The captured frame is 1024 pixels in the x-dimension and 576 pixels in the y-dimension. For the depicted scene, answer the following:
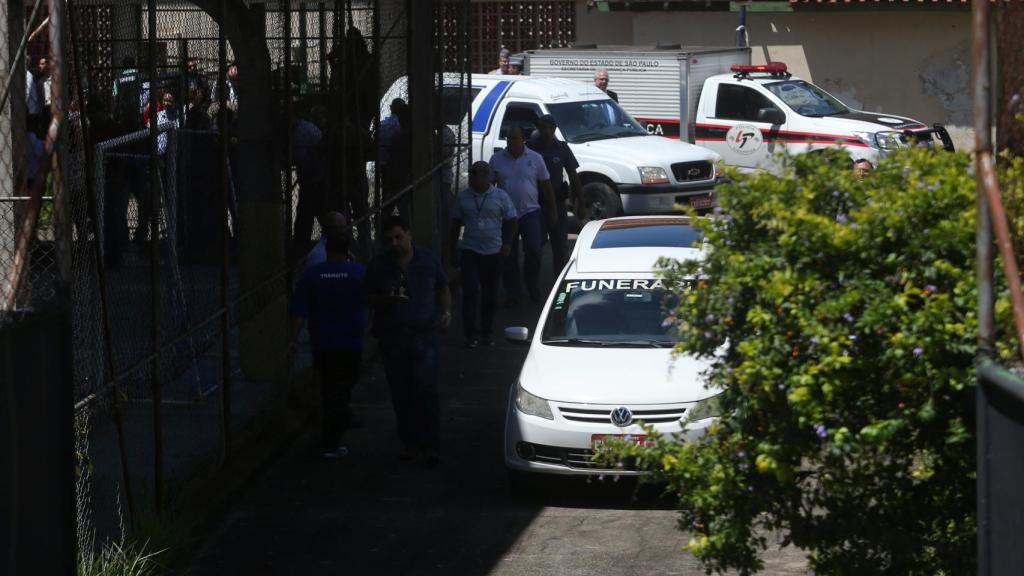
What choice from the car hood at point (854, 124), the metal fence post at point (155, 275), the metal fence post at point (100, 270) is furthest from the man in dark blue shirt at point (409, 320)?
the car hood at point (854, 124)

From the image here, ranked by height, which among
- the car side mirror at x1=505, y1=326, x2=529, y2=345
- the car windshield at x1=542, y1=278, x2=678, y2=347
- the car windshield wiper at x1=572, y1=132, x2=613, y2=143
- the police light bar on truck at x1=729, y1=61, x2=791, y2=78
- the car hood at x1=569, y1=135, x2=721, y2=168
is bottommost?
the car side mirror at x1=505, y1=326, x2=529, y2=345

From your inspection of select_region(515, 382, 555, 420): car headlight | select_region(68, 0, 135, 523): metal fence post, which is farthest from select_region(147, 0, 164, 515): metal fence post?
select_region(515, 382, 555, 420): car headlight

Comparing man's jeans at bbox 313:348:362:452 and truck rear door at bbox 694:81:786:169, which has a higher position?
truck rear door at bbox 694:81:786:169

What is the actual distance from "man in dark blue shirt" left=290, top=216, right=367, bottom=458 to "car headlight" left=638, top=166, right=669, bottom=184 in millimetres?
9808

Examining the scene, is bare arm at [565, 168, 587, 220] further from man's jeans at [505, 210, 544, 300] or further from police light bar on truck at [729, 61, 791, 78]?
police light bar on truck at [729, 61, 791, 78]

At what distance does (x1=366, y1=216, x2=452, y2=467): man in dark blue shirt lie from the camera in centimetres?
1020

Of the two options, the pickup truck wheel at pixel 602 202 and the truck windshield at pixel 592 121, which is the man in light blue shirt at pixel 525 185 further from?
the truck windshield at pixel 592 121

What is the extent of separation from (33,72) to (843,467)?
6068mm

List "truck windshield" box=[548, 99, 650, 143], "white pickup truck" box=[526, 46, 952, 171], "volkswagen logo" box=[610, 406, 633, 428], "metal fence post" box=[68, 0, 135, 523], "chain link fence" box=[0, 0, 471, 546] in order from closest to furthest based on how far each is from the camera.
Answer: "metal fence post" box=[68, 0, 135, 523] < "chain link fence" box=[0, 0, 471, 546] < "volkswagen logo" box=[610, 406, 633, 428] < "truck windshield" box=[548, 99, 650, 143] < "white pickup truck" box=[526, 46, 952, 171]

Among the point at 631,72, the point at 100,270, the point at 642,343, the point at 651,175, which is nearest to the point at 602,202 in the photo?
the point at 651,175

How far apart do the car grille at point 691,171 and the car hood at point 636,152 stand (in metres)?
0.07

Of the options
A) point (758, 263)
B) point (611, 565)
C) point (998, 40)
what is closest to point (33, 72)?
point (611, 565)

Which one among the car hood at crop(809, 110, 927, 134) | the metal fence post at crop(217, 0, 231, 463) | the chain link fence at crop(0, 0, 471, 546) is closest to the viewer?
the chain link fence at crop(0, 0, 471, 546)

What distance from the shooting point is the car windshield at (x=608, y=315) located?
1015 centimetres
